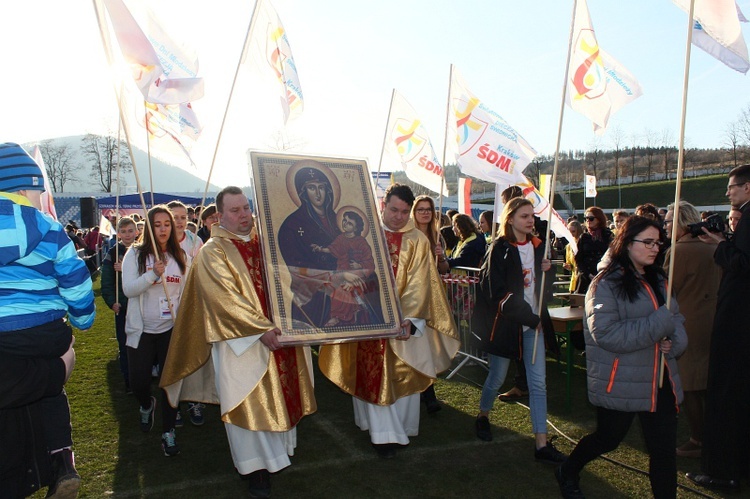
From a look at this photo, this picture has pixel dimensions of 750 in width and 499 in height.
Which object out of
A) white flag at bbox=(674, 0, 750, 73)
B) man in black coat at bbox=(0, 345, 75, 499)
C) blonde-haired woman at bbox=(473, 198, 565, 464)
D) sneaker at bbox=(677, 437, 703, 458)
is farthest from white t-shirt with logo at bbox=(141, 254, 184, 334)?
white flag at bbox=(674, 0, 750, 73)

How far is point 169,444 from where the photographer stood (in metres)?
4.91

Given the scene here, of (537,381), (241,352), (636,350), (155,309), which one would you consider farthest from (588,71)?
(155,309)

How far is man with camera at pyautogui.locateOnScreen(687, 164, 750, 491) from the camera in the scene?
4.16m

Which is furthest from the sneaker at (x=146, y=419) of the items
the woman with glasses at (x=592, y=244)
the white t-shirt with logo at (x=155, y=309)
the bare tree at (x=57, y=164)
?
the bare tree at (x=57, y=164)

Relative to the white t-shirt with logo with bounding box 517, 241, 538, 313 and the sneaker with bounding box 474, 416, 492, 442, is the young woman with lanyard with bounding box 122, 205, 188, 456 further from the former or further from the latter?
the white t-shirt with logo with bounding box 517, 241, 538, 313

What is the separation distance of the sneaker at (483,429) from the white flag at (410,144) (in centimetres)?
496

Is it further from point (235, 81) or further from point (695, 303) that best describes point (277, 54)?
point (695, 303)

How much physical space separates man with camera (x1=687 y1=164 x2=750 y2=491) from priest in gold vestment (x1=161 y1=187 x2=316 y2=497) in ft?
9.68

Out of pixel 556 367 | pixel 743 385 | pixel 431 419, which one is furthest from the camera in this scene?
pixel 556 367

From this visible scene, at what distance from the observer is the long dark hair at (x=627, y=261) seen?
3609 mm

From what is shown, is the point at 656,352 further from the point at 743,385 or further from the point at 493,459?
the point at 493,459

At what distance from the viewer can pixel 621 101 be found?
5.54 metres

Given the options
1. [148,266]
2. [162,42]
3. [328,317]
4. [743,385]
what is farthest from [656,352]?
[162,42]

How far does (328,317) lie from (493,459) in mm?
1834
